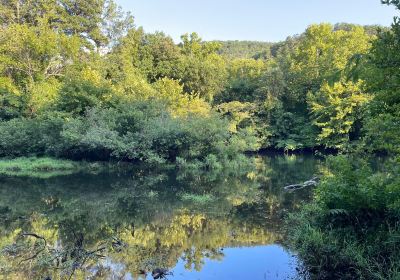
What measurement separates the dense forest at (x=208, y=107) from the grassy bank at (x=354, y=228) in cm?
2

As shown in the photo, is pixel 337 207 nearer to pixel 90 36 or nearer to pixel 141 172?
pixel 141 172

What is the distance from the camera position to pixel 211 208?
11031 mm

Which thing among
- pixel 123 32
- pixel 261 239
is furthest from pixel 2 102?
pixel 261 239

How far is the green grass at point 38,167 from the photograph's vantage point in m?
18.5

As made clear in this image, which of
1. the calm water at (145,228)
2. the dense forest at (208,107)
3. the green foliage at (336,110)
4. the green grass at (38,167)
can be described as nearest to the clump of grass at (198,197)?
the calm water at (145,228)

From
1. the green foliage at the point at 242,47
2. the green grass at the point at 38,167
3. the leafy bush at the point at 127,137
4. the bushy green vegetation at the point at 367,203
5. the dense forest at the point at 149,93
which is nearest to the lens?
the bushy green vegetation at the point at 367,203

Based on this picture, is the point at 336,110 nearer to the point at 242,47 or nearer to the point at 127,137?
the point at 127,137

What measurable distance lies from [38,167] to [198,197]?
1149 centimetres

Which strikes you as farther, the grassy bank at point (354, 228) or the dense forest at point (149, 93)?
the dense forest at point (149, 93)

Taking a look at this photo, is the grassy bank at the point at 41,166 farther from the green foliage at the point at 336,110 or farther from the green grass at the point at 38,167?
the green foliage at the point at 336,110

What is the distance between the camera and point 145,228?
9078 millimetres

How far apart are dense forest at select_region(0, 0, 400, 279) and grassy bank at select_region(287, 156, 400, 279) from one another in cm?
2

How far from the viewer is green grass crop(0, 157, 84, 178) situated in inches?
727

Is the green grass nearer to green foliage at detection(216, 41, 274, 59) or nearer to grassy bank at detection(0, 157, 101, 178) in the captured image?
grassy bank at detection(0, 157, 101, 178)
